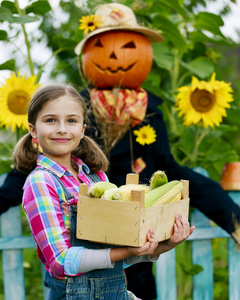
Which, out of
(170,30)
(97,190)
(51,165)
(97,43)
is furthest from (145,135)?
(97,190)

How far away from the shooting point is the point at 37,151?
1.54 metres

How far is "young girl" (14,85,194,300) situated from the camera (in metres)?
1.24

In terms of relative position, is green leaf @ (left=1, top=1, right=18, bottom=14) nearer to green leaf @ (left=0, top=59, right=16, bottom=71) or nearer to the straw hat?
green leaf @ (left=0, top=59, right=16, bottom=71)

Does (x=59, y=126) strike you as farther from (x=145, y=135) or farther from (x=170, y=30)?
(x=170, y=30)

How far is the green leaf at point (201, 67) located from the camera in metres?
2.71

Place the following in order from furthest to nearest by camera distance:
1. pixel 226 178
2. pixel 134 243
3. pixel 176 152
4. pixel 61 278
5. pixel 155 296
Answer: pixel 176 152 < pixel 226 178 < pixel 155 296 < pixel 61 278 < pixel 134 243

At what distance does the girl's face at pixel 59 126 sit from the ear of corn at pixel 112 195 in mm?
240

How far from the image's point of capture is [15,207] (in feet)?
7.16

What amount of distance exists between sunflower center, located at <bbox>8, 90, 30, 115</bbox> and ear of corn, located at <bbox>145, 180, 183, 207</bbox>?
1033mm

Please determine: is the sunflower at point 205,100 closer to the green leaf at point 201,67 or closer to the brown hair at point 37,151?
the green leaf at point 201,67

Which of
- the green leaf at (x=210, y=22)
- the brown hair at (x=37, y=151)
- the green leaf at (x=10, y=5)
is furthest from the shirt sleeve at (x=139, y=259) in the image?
the green leaf at (x=210, y=22)

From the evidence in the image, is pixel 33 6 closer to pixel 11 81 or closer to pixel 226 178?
pixel 11 81

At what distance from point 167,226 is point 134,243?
0.17 m

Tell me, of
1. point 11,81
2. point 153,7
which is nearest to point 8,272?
point 11,81
